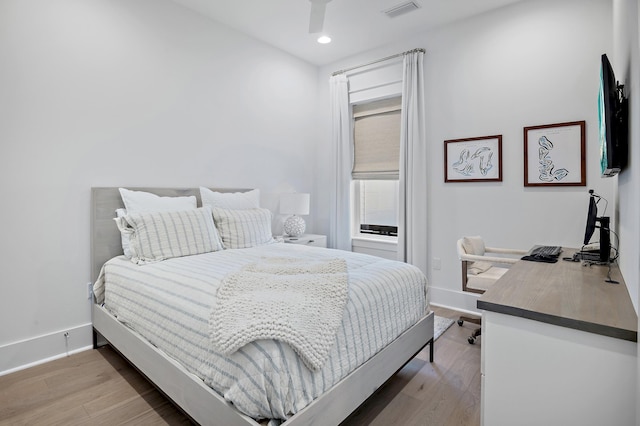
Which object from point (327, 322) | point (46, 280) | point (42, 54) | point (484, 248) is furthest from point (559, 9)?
point (46, 280)

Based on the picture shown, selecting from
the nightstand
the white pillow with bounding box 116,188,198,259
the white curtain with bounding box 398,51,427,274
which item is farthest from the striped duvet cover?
the white curtain with bounding box 398,51,427,274

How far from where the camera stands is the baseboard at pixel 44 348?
7.57 ft

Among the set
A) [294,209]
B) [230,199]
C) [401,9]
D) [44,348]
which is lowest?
[44,348]

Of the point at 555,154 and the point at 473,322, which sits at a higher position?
the point at 555,154

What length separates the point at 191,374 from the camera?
1.52m

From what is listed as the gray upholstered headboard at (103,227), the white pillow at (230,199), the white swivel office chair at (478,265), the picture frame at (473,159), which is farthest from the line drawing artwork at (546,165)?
the gray upholstered headboard at (103,227)

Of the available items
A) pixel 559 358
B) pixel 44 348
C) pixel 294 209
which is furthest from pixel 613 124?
pixel 44 348

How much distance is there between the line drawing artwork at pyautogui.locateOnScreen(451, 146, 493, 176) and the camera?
10.8ft

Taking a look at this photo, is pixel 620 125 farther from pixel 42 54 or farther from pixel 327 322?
pixel 42 54

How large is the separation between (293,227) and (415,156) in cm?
158

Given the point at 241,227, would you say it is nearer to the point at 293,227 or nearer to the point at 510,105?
the point at 293,227

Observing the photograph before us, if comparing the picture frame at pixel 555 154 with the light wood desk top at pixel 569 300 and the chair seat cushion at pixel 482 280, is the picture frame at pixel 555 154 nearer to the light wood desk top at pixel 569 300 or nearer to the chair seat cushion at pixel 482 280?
the chair seat cushion at pixel 482 280

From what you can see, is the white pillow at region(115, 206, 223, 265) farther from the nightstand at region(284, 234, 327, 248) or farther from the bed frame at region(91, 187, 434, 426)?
the nightstand at region(284, 234, 327, 248)

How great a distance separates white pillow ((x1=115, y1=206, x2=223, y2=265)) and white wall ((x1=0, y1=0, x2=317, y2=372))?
1.58 feet
